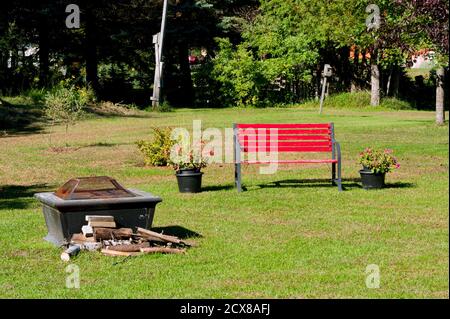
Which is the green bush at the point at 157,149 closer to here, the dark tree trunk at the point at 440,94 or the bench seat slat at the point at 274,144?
the bench seat slat at the point at 274,144

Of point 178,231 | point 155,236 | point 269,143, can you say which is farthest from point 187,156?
point 155,236

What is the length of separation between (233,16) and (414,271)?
4234 cm

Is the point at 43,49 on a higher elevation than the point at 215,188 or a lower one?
higher

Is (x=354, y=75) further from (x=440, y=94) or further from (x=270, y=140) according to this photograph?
(x=270, y=140)

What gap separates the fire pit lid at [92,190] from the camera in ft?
34.8

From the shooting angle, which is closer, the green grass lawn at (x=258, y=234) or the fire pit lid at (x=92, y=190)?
the green grass lawn at (x=258, y=234)

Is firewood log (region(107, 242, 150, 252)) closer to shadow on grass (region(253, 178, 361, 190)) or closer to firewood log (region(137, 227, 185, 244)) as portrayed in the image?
firewood log (region(137, 227, 185, 244))

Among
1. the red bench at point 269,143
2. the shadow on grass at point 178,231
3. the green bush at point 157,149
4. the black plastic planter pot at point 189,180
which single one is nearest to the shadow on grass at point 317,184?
the red bench at point 269,143

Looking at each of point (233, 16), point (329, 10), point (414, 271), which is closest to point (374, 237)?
point (414, 271)

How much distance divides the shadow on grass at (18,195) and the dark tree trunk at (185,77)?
33.4 meters

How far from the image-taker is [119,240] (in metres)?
10.4

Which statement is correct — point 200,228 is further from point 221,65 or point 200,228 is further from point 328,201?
point 221,65

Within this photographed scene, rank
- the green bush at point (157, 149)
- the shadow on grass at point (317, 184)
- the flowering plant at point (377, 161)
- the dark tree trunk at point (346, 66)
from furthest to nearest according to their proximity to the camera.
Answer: the dark tree trunk at point (346, 66)
the green bush at point (157, 149)
the shadow on grass at point (317, 184)
the flowering plant at point (377, 161)

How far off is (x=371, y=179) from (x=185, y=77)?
117 feet
